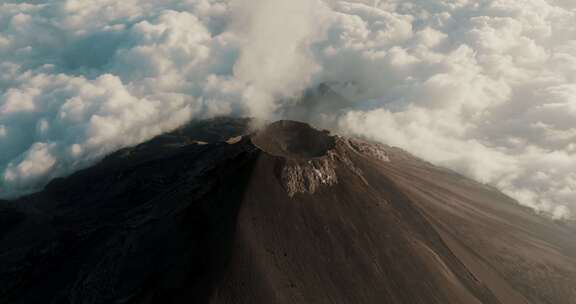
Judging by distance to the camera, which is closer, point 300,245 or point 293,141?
point 300,245

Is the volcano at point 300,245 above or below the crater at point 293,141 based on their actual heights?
below

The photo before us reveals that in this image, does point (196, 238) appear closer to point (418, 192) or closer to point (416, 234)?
point (416, 234)

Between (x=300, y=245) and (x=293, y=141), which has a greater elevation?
(x=293, y=141)

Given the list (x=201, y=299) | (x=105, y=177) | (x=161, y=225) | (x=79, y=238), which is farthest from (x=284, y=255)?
(x=105, y=177)

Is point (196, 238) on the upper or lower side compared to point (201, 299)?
upper
